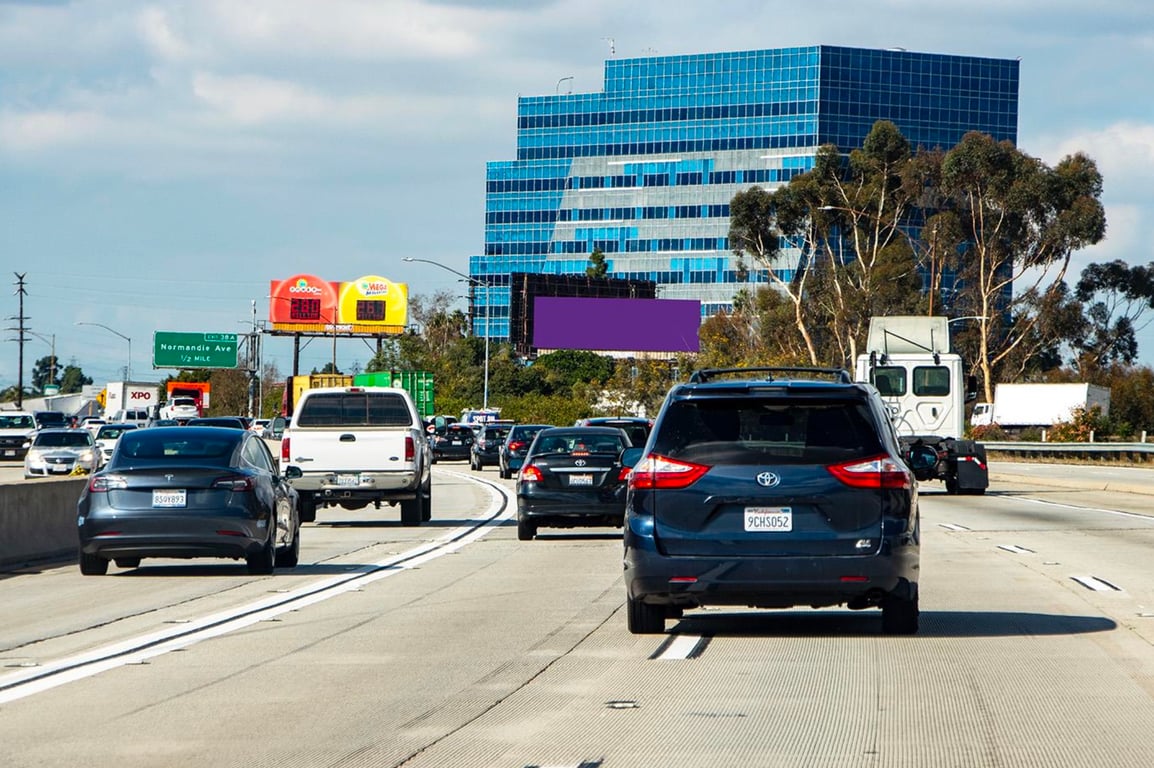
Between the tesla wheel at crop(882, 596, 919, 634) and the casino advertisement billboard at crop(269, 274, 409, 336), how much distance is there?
12577cm

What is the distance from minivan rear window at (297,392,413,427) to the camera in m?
27.8

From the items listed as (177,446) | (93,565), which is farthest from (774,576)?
(93,565)

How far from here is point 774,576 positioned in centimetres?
1159

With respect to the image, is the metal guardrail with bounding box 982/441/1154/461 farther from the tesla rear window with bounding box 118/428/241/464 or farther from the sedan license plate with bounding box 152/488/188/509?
the sedan license plate with bounding box 152/488/188/509

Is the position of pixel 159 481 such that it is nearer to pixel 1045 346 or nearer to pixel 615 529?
pixel 615 529

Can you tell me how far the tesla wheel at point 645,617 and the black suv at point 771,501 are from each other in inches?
18.3

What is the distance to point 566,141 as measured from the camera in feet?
562

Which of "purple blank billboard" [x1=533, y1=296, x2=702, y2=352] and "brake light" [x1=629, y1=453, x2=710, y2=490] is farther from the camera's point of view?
"purple blank billboard" [x1=533, y1=296, x2=702, y2=352]

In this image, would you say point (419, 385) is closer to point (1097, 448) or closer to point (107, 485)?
point (1097, 448)

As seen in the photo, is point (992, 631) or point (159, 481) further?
point (159, 481)

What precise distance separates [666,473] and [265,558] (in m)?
7.50

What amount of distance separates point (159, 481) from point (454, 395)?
118 m

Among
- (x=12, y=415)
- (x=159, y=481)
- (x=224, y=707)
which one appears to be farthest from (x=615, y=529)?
(x=12, y=415)

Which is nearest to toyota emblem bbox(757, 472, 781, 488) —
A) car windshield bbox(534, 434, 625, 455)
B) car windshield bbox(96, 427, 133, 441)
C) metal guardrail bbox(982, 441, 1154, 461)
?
car windshield bbox(534, 434, 625, 455)
